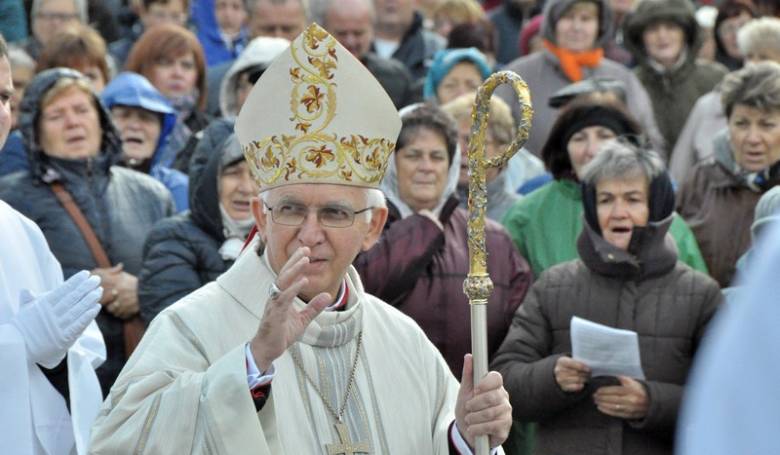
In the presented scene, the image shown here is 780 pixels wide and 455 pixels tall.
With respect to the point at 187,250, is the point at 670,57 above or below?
above

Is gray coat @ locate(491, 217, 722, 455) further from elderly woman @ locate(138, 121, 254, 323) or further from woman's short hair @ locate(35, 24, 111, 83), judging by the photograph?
woman's short hair @ locate(35, 24, 111, 83)

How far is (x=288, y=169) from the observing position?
4.83 m

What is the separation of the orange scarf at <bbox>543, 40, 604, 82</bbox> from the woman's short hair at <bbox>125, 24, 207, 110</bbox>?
86.6 inches

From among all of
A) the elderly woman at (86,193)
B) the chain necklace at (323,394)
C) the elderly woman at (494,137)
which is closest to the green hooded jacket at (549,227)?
the elderly woman at (494,137)

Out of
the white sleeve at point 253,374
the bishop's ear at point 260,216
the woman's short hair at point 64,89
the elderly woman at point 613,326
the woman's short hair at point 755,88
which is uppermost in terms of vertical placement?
the woman's short hair at point 64,89

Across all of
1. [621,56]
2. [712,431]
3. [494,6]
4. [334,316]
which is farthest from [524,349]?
[494,6]

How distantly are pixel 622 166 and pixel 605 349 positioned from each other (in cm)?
97

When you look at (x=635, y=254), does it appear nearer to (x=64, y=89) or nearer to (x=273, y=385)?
(x=273, y=385)

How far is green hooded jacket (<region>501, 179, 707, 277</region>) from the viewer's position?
750 centimetres

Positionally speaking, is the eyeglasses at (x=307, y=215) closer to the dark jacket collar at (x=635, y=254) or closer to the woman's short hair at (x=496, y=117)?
the dark jacket collar at (x=635, y=254)

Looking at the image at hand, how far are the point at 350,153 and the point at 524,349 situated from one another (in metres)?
1.94

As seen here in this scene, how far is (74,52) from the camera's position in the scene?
30.5 ft

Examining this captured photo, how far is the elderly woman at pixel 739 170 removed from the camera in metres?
7.73

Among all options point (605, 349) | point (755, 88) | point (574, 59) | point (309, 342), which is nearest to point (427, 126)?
point (605, 349)
